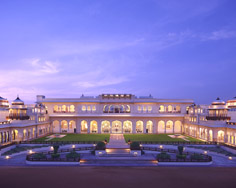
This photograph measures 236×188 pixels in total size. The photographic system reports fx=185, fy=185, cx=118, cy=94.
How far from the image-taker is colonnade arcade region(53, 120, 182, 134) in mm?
56125

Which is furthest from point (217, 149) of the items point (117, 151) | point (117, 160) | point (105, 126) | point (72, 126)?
point (72, 126)

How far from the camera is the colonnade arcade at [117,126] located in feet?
184

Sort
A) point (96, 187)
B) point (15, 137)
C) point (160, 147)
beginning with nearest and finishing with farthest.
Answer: point (96, 187) → point (160, 147) → point (15, 137)

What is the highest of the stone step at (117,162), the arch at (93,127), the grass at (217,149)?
the arch at (93,127)

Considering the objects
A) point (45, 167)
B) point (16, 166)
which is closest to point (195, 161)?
point (45, 167)

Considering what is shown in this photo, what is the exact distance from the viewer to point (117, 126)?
57.2 metres

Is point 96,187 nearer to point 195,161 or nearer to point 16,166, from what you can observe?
point 16,166

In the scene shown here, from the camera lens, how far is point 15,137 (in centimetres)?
4172

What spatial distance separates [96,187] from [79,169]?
6360 millimetres

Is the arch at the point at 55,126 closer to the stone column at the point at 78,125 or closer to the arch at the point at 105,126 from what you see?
the stone column at the point at 78,125

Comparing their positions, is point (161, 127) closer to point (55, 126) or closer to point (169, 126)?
point (169, 126)

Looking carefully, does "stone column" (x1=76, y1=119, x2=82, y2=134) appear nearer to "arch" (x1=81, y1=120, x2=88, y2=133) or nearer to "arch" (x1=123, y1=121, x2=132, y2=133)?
"arch" (x1=81, y1=120, x2=88, y2=133)

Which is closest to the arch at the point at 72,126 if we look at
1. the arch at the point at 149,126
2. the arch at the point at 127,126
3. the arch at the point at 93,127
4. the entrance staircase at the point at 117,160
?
the arch at the point at 93,127

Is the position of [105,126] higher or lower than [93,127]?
higher
